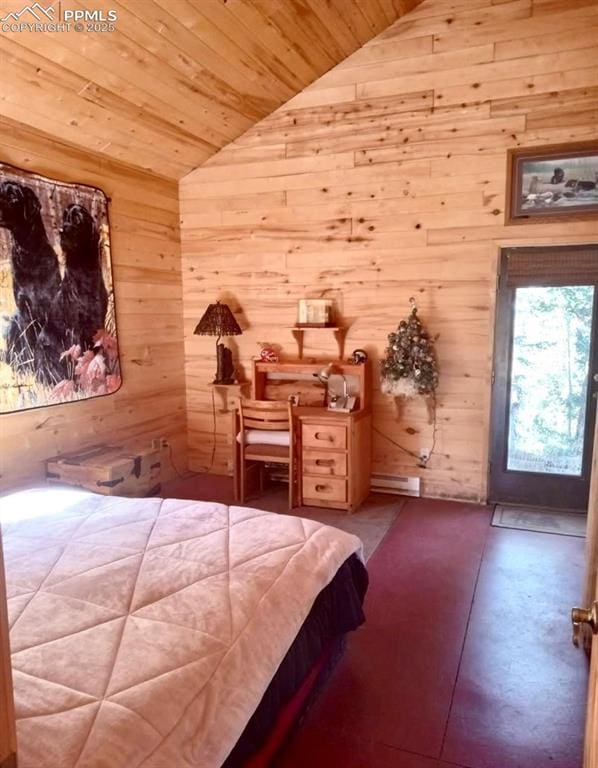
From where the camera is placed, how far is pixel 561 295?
151 inches

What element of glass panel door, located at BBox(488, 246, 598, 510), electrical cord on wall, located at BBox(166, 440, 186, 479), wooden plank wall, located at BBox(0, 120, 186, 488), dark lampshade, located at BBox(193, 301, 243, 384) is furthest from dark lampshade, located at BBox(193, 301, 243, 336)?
glass panel door, located at BBox(488, 246, 598, 510)

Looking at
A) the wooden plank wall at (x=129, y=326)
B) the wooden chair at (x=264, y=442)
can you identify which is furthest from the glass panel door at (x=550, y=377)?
the wooden plank wall at (x=129, y=326)

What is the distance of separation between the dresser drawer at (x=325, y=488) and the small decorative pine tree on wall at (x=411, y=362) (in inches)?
31.1

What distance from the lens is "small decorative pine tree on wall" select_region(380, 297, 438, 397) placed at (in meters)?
4.01

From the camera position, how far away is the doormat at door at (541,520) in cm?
371

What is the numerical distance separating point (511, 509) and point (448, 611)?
5.20 ft

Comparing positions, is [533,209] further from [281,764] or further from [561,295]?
[281,764]

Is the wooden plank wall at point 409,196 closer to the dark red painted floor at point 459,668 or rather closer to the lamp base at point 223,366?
the lamp base at point 223,366

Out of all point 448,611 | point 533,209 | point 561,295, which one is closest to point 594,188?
point 533,209

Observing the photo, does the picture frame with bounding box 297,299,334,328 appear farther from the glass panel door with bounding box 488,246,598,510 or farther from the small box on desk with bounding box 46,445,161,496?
the small box on desk with bounding box 46,445,161,496

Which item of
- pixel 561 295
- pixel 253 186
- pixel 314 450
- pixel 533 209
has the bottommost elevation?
pixel 314 450

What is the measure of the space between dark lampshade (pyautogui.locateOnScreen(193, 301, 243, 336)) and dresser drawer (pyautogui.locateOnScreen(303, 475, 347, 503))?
133 cm

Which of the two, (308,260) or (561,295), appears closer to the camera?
(561,295)

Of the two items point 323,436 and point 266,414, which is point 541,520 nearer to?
point 323,436
